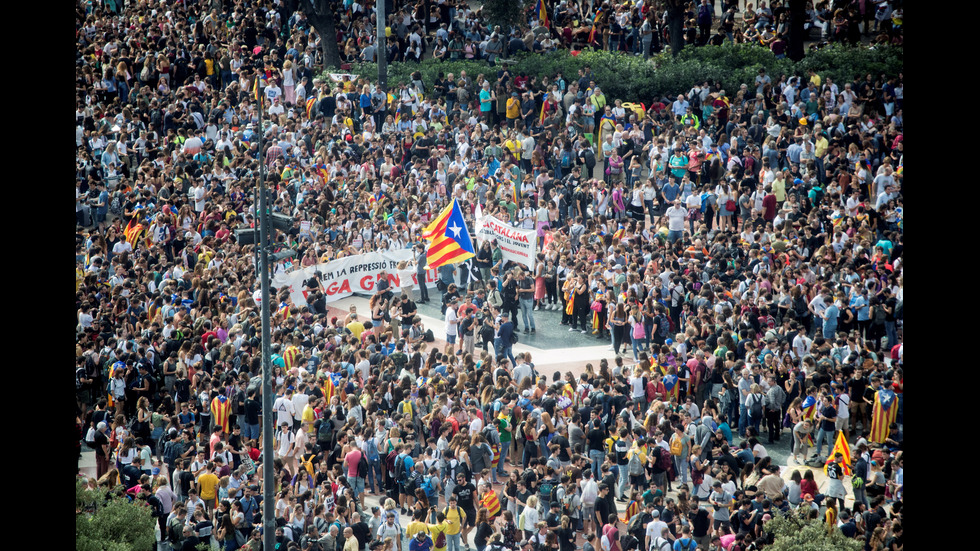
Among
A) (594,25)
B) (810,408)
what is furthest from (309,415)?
(594,25)

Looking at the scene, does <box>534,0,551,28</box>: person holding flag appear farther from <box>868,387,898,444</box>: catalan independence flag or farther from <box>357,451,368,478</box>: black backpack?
<box>357,451,368,478</box>: black backpack

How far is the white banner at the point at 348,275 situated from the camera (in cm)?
2512

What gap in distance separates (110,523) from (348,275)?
9.48 m

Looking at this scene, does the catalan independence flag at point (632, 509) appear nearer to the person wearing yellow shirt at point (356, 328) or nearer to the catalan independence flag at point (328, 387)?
the catalan independence flag at point (328, 387)

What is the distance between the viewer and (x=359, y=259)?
1008 inches

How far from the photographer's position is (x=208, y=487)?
18625 mm

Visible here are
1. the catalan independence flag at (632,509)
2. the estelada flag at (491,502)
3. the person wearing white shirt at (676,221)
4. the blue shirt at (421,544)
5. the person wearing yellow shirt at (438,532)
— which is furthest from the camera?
the person wearing white shirt at (676,221)

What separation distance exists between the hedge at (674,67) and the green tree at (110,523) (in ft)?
63.0

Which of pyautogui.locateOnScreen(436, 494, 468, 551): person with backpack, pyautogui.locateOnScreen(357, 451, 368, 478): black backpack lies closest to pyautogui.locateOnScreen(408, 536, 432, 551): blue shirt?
pyautogui.locateOnScreen(436, 494, 468, 551): person with backpack

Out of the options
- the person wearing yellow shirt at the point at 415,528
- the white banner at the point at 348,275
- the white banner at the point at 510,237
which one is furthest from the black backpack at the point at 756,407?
the white banner at the point at 348,275
